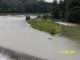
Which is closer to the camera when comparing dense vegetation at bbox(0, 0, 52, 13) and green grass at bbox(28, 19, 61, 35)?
green grass at bbox(28, 19, 61, 35)

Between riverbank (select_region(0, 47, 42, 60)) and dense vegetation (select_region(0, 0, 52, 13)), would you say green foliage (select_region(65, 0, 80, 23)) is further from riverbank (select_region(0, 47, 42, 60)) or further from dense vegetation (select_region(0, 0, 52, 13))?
dense vegetation (select_region(0, 0, 52, 13))

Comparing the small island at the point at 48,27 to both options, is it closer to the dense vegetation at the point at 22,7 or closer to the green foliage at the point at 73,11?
the green foliage at the point at 73,11

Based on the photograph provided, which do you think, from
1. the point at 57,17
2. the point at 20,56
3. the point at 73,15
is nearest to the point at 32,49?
the point at 20,56

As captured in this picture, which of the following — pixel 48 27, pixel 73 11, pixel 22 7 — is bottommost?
pixel 22 7

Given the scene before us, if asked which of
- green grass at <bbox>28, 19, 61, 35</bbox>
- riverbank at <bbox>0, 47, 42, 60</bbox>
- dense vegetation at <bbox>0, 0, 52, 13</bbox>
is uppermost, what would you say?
riverbank at <bbox>0, 47, 42, 60</bbox>

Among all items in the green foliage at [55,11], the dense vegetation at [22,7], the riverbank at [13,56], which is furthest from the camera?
the dense vegetation at [22,7]

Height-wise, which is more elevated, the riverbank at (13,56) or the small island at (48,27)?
the riverbank at (13,56)

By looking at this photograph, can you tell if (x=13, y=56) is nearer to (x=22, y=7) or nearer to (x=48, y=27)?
(x=48, y=27)

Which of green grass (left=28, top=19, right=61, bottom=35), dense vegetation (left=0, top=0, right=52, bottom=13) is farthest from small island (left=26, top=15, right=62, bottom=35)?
dense vegetation (left=0, top=0, right=52, bottom=13)

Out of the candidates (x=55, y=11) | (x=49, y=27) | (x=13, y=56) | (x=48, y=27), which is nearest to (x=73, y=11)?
(x=48, y=27)

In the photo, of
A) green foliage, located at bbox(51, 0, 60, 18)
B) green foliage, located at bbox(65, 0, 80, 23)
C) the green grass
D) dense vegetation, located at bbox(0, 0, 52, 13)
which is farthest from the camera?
dense vegetation, located at bbox(0, 0, 52, 13)

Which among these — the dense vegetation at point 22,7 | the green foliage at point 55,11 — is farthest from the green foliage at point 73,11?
the dense vegetation at point 22,7

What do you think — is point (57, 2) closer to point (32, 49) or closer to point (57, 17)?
point (57, 17)
